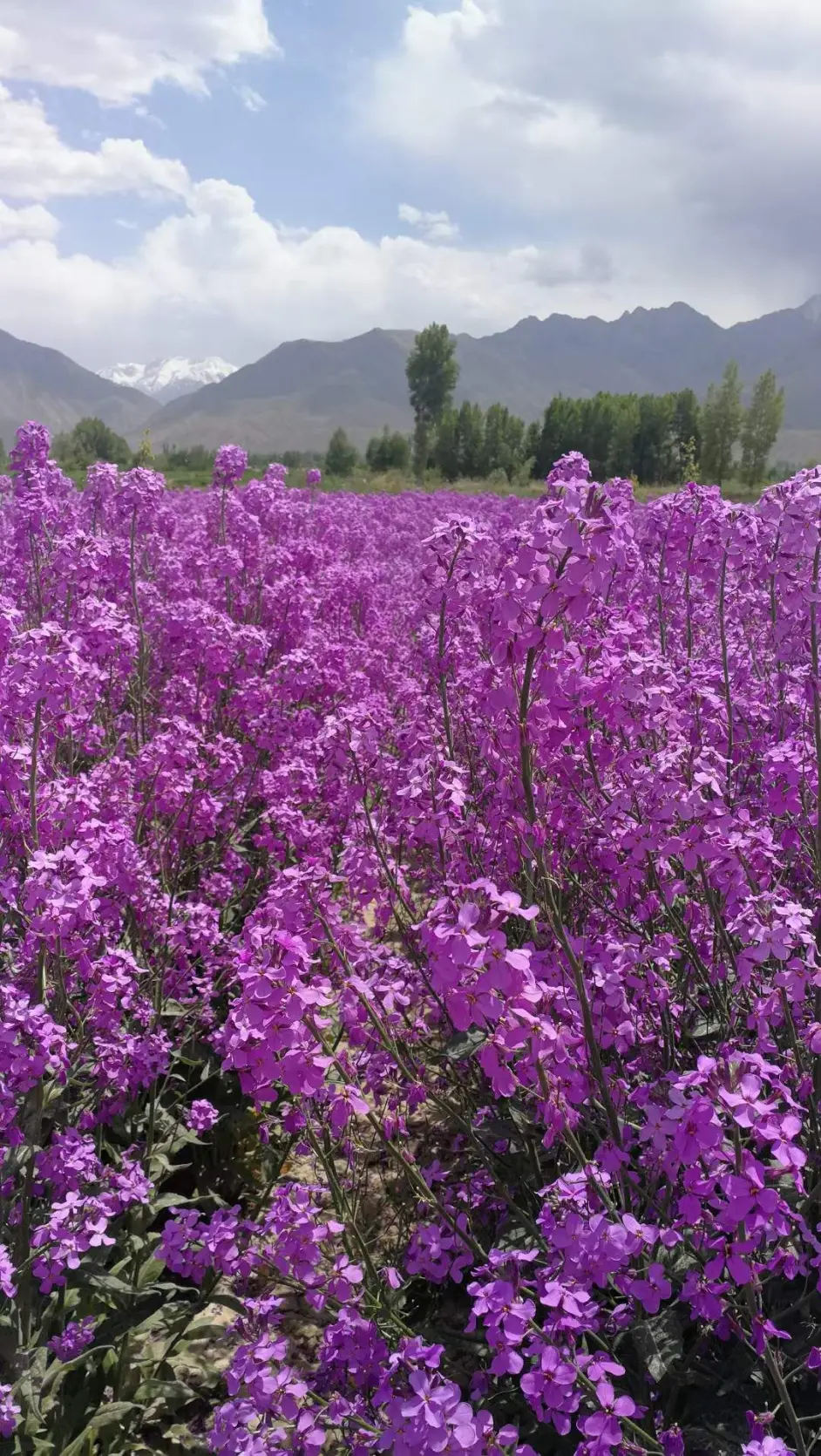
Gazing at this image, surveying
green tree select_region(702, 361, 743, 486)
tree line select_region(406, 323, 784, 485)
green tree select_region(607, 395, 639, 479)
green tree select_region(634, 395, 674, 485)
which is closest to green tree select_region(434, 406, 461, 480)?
tree line select_region(406, 323, 784, 485)

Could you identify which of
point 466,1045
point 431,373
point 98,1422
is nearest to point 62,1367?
point 98,1422

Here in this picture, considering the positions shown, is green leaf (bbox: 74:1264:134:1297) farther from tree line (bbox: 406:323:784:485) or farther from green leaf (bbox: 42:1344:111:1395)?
tree line (bbox: 406:323:784:485)

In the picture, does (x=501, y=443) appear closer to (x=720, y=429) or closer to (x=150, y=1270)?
(x=720, y=429)

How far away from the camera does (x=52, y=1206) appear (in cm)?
269

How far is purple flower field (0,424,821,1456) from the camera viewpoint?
2025 millimetres

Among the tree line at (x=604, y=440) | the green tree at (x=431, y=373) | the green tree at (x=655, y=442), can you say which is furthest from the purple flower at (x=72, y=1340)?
the green tree at (x=431, y=373)

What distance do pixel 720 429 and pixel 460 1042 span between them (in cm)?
5955

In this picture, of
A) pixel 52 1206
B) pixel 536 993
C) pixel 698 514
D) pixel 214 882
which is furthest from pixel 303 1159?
pixel 698 514

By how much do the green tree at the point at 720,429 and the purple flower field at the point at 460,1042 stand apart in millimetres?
56973

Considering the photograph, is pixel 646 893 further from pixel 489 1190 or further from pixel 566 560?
pixel 566 560

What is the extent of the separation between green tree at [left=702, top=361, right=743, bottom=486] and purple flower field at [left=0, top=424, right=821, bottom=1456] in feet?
187

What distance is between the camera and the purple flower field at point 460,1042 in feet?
6.64

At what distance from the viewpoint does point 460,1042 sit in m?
3.35

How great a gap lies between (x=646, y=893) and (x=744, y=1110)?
1271 mm
